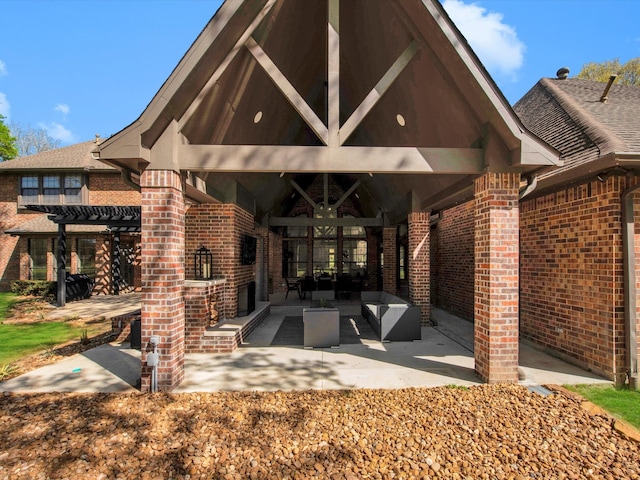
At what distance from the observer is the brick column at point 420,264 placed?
26.5ft

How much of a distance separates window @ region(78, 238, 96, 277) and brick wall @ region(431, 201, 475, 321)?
16.6 metres

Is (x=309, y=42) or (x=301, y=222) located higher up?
(x=309, y=42)

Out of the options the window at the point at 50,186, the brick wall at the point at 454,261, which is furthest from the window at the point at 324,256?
the window at the point at 50,186

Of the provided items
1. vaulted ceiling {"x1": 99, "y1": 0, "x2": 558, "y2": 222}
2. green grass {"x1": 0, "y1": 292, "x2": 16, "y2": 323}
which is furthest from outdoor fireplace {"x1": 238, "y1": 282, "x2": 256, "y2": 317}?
green grass {"x1": 0, "y1": 292, "x2": 16, "y2": 323}

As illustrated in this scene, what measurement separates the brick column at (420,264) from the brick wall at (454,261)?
4.23 ft

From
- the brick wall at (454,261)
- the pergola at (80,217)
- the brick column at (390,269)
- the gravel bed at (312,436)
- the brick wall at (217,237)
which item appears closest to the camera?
the gravel bed at (312,436)

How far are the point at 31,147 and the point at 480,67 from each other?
46306 millimetres

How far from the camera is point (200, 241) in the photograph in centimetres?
686

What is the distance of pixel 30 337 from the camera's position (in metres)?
7.41

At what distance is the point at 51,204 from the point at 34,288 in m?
4.62

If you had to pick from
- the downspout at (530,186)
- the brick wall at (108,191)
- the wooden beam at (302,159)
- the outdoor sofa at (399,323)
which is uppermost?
the brick wall at (108,191)

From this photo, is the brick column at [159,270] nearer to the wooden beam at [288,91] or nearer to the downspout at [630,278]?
the wooden beam at [288,91]

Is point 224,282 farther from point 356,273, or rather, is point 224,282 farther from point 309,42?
point 356,273

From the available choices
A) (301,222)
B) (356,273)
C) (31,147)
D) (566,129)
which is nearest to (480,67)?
(566,129)
